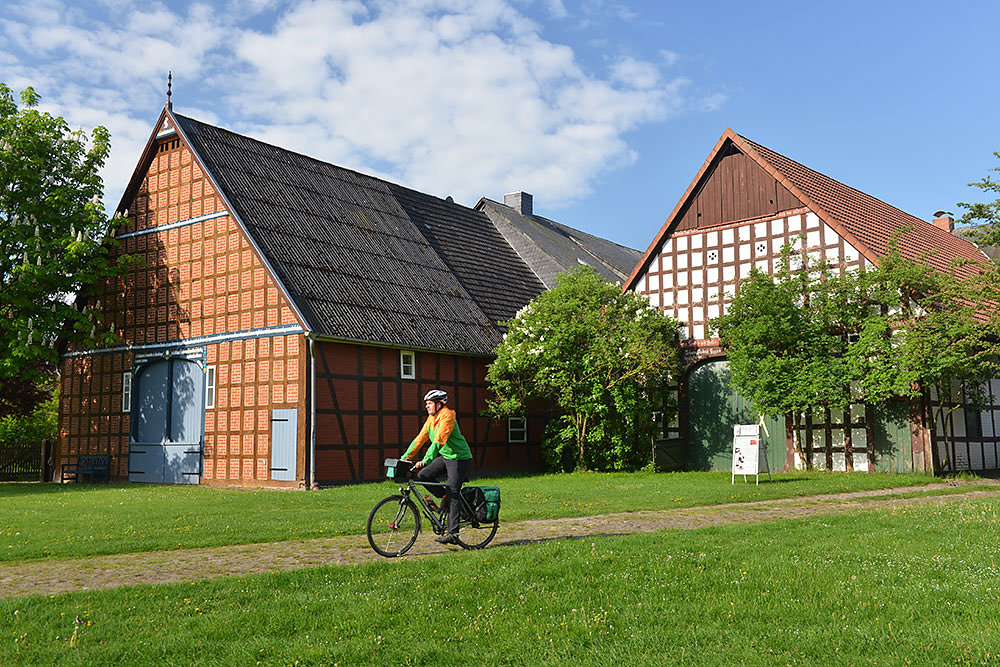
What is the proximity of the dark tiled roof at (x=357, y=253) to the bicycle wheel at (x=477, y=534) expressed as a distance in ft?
41.2

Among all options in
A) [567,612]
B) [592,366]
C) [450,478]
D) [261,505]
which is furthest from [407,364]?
[567,612]

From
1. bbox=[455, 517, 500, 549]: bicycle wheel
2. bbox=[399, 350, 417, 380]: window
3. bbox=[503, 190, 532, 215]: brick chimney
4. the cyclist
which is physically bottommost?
bbox=[455, 517, 500, 549]: bicycle wheel

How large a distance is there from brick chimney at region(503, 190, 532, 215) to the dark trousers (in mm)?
36704

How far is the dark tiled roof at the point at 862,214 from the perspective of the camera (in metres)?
25.2

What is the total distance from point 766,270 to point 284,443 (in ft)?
47.0

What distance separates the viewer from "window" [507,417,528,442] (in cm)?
2967

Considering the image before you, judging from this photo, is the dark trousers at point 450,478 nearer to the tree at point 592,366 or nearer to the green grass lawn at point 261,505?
the green grass lawn at point 261,505

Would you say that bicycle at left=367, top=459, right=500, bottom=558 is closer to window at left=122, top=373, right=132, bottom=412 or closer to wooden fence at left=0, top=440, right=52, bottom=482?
window at left=122, top=373, right=132, bottom=412

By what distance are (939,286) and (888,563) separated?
15623 mm

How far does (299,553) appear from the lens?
1060 centimetres

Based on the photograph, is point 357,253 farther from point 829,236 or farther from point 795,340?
point 829,236

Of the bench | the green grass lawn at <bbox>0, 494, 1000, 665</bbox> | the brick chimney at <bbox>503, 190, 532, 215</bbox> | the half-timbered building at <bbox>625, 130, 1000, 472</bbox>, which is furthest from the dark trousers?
the brick chimney at <bbox>503, 190, 532, 215</bbox>

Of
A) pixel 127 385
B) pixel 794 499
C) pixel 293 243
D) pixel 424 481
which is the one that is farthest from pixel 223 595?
pixel 127 385

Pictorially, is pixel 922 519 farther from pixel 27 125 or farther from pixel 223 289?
pixel 27 125
